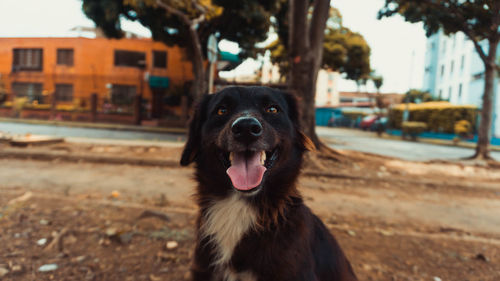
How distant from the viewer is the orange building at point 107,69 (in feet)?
82.0

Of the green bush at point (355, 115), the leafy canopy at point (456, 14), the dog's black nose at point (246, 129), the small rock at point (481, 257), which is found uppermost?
the green bush at point (355, 115)

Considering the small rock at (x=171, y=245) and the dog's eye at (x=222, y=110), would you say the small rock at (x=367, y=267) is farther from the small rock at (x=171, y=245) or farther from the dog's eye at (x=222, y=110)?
the dog's eye at (x=222, y=110)

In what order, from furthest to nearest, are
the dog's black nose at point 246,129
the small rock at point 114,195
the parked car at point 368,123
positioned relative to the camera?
the parked car at point 368,123 < the small rock at point 114,195 < the dog's black nose at point 246,129

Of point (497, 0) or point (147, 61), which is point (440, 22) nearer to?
point (497, 0)

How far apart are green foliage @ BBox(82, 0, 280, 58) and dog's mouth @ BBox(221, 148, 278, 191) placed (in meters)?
12.5

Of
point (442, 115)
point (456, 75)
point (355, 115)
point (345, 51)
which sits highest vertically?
point (456, 75)

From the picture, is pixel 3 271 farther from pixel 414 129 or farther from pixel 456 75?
pixel 456 75

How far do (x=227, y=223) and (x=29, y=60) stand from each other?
28.2m

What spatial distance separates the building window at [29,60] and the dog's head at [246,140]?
24.4 m

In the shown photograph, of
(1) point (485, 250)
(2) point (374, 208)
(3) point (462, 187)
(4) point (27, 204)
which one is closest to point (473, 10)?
(1) point (485, 250)

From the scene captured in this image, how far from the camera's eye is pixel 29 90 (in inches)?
935

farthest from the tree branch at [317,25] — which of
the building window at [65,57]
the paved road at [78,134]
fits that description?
the building window at [65,57]

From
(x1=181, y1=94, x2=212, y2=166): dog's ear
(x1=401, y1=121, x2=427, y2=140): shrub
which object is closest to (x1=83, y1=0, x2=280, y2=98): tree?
(x1=181, y1=94, x2=212, y2=166): dog's ear

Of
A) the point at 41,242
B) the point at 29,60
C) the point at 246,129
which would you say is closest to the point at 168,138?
the point at 41,242
